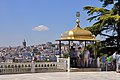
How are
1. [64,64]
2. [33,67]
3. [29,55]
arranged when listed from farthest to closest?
1. [29,55]
2. [64,64]
3. [33,67]

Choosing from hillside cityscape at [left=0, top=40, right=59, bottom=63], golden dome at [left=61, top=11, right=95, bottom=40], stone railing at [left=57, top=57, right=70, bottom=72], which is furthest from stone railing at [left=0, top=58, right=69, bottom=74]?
golden dome at [left=61, top=11, right=95, bottom=40]

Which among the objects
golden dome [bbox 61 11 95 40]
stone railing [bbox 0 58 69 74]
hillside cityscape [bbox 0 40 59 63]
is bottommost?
stone railing [bbox 0 58 69 74]

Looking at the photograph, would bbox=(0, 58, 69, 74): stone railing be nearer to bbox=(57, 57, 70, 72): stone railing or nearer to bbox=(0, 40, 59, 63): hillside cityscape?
bbox=(57, 57, 70, 72): stone railing

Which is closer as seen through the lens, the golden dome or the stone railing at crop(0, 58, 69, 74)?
the stone railing at crop(0, 58, 69, 74)

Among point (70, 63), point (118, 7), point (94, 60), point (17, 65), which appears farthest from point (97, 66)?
point (118, 7)

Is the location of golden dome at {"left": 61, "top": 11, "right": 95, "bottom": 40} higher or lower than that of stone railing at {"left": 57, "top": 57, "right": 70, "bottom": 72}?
higher

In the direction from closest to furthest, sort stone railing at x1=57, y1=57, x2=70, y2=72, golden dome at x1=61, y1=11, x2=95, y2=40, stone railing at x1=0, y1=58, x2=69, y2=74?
1. stone railing at x1=0, y1=58, x2=69, y2=74
2. stone railing at x1=57, y1=57, x2=70, y2=72
3. golden dome at x1=61, y1=11, x2=95, y2=40

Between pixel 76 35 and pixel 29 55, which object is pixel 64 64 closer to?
pixel 76 35

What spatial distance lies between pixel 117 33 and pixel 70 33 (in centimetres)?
778

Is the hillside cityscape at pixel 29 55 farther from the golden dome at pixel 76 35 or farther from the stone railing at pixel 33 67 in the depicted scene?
the golden dome at pixel 76 35

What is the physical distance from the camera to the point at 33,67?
20.6 metres

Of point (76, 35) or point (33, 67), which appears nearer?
point (33, 67)

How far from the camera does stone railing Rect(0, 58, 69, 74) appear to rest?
1961 cm

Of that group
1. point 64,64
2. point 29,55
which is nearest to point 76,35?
point 64,64
